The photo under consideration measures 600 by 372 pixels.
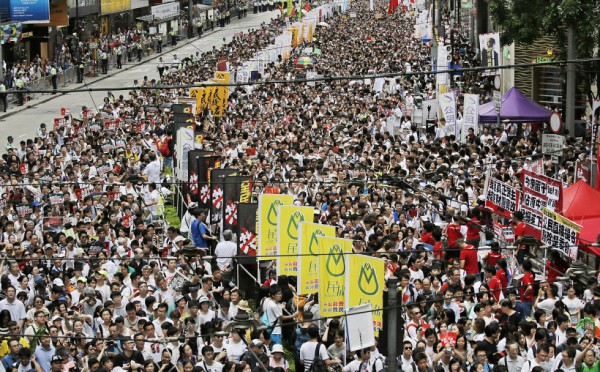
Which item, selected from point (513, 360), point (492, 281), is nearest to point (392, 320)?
point (513, 360)

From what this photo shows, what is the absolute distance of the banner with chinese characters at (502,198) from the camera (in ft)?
62.7

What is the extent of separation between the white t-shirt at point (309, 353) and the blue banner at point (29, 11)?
42.0 meters

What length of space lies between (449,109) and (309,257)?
578 inches

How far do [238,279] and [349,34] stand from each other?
5158 cm

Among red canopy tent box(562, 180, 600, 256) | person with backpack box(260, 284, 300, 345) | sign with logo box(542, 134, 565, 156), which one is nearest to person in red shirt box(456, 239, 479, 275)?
red canopy tent box(562, 180, 600, 256)

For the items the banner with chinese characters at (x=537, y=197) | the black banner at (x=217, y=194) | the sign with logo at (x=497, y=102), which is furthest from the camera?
the sign with logo at (x=497, y=102)

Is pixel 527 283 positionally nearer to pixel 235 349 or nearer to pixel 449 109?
pixel 235 349

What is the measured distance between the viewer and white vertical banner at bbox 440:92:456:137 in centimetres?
2997

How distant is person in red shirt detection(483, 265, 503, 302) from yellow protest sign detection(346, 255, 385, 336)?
2312 mm

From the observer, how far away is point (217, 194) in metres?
21.2

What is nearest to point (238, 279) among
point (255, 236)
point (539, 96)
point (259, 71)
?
point (255, 236)

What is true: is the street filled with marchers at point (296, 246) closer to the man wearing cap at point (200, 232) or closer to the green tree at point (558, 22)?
the man wearing cap at point (200, 232)

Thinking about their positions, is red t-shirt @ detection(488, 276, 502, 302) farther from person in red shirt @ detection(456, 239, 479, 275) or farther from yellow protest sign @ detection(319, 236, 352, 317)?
yellow protest sign @ detection(319, 236, 352, 317)

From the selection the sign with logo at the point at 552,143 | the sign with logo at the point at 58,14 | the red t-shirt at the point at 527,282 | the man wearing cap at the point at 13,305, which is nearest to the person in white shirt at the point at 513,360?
the red t-shirt at the point at 527,282
